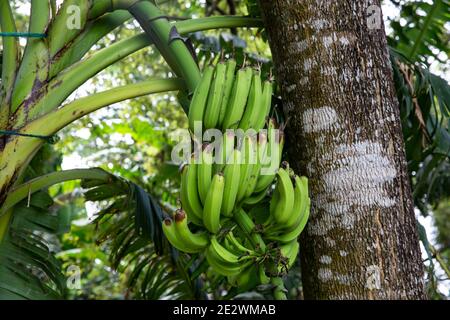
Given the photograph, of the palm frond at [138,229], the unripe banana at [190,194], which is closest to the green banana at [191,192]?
the unripe banana at [190,194]

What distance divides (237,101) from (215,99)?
52 mm

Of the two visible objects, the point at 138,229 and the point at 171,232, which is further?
the point at 138,229

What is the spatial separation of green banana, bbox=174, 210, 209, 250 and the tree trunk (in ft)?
0.90

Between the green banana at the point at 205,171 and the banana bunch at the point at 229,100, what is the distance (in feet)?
0.43

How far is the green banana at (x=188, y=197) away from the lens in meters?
1.32

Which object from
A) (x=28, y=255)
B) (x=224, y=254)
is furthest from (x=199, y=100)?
(x=28, y=255)

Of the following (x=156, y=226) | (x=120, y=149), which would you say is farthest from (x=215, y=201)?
(x=120, y=149)

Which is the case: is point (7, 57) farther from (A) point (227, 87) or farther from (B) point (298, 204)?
(B) point (298, 204)

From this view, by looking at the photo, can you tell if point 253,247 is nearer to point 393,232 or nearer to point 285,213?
point 285,213

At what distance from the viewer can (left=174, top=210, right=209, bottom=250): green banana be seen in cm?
127

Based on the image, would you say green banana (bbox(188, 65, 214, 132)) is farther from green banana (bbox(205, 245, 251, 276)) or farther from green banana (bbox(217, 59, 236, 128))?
green banana (bbox(205, 245, 251, 276))

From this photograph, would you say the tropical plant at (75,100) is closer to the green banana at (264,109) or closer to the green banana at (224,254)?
the green banana at (264,109)

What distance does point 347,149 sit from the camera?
141cm

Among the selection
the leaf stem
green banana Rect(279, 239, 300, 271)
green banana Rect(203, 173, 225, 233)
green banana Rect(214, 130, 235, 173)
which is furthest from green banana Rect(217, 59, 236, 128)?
the leaf stem
